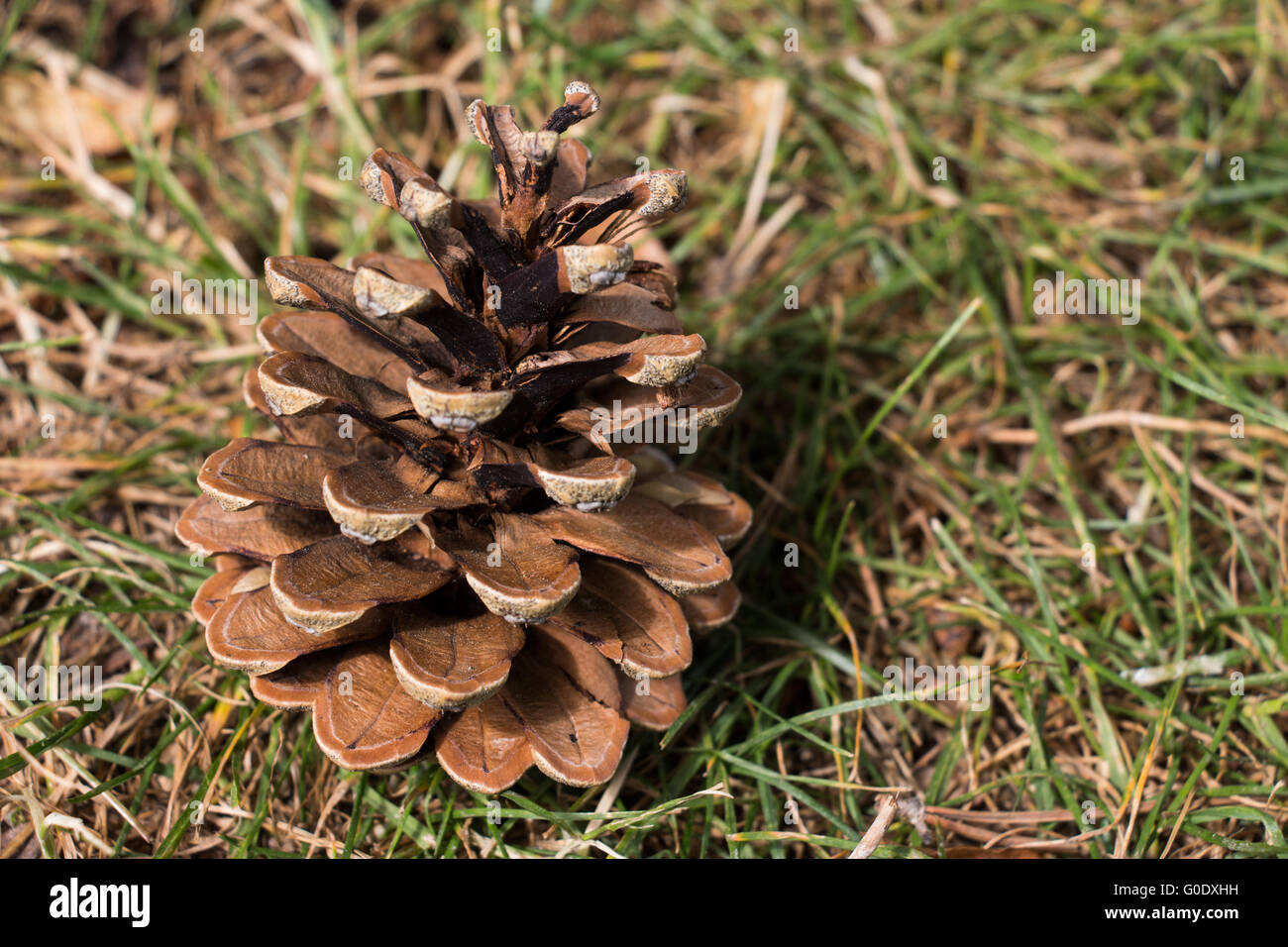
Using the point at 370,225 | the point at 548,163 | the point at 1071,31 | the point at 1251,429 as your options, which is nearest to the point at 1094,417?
the point at 1251,429

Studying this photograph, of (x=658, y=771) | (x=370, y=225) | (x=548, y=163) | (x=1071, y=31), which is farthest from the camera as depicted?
(x=1071, y=31)

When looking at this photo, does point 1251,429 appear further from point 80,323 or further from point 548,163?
point 80,323

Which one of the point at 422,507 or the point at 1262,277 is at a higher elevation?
the point at 1262,277
